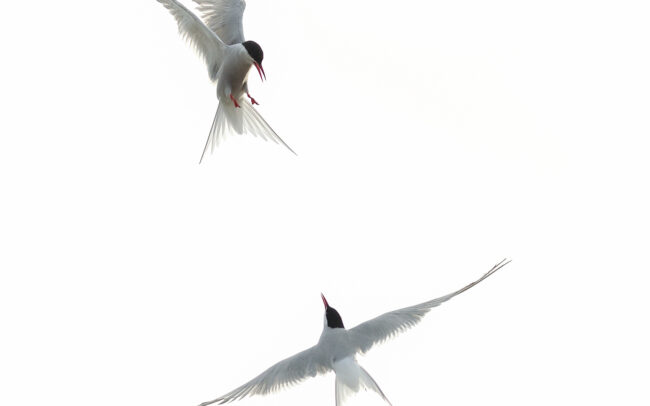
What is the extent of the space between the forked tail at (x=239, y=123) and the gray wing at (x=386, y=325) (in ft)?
4.95

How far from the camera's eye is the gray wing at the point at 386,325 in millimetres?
4590

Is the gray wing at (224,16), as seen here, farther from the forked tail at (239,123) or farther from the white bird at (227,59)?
the forked tail at (239,123)

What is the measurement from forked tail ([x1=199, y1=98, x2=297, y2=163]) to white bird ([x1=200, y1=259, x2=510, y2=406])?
1509 millimetres

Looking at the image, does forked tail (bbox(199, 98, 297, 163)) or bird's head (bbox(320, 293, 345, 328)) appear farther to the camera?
forked tail (bbox(199, 98, 297, 163))

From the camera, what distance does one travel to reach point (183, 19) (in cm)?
546

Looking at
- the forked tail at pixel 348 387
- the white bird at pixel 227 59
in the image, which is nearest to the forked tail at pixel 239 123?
the white bird at pixel 227 59

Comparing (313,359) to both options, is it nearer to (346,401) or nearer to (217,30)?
(346,401)

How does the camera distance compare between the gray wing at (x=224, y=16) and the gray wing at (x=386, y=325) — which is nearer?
the gray wing at (x=386, y=325)

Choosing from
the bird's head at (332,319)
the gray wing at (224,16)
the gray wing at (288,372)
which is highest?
the gray wing at (224,16)

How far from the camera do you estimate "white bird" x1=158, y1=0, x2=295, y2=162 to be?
5418mm

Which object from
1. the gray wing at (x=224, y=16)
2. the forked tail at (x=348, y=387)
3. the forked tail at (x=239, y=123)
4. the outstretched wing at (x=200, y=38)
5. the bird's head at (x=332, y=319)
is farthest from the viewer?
the gray wing at (x=224, y=16)

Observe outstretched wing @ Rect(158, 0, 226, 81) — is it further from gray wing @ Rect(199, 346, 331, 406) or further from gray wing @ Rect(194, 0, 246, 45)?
gray wing @ Rect(199, 346, 331, 406)

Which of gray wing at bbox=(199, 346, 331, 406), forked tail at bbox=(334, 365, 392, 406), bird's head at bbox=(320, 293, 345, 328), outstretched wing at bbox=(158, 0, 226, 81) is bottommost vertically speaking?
forked tail at bbox=(334, 365, 392, 406)

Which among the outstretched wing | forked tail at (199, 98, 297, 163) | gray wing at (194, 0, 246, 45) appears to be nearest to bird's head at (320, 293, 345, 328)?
forked tail at (199, 98, 297, 163)
